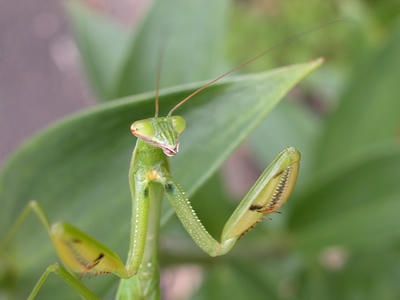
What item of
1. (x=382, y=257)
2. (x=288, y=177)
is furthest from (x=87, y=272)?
(x=382, y=257)

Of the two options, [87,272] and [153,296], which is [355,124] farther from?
[87,272]

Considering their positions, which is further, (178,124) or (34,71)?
(34,71)

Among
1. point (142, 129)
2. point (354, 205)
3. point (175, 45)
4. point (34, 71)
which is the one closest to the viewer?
point (142, 129)

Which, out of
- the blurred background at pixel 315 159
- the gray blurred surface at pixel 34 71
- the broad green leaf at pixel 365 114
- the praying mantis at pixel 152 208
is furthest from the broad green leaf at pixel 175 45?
the gray blurred surface at pixel 34 71

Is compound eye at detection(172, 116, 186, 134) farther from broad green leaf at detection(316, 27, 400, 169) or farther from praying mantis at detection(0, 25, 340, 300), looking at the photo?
broad green leaf at detection(316, 27, 400, 169)

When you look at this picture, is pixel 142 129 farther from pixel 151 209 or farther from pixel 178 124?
pixel 151 209

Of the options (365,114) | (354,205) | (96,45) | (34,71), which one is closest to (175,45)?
(96,45)
